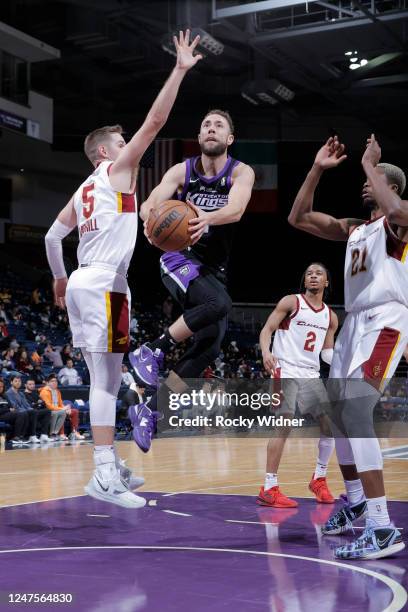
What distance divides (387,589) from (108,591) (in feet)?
4.66

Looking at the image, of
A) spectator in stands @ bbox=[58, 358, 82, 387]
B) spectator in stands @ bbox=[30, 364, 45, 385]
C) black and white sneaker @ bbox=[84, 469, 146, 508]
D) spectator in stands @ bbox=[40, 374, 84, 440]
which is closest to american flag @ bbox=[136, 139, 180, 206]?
spectator in stands @ bbox=[58, 358, 82, 387]

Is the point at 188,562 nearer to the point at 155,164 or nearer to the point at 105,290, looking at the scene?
the point at 105,290

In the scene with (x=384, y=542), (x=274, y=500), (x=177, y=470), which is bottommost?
(x=177, y=470)

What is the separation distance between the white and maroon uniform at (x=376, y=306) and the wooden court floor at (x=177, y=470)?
269cm

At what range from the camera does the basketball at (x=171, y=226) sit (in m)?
5.30

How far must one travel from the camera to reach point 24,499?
7.55 metres

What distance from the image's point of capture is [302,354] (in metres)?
7.82

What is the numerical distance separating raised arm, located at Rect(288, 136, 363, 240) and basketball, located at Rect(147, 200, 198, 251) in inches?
29.5

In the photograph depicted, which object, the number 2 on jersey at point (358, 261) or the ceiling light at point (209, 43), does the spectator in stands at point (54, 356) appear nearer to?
the ceiling light at point (209, 43)

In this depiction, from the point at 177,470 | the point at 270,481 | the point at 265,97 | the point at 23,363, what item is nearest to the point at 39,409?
the point at 23,363

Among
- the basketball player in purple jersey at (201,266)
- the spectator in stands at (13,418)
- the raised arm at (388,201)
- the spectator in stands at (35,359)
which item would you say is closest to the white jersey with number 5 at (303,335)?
the basketball player in purple jersey at (201,266)

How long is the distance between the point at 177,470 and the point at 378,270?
5.91 m

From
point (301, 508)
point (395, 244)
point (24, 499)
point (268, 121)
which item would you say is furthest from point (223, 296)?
point (268, 121)

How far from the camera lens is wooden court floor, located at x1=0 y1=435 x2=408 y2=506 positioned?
27.2 ft
